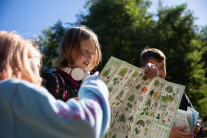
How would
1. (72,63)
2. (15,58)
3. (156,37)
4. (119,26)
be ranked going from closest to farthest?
1. (15,58)
2. (72,63)
3. (156,37)
4. (119,26)

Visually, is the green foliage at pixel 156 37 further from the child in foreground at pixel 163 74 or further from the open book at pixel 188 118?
the open book at pixel 188 118

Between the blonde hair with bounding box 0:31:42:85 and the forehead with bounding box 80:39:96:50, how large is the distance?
2.61 ft

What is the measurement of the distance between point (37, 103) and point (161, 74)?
186cm

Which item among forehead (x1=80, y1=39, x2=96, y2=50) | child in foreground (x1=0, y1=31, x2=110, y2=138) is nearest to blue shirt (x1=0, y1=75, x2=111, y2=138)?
child in foreground (x1=0, y1=31, x2=110, y2=138)

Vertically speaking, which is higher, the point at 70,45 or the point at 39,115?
the point at 70,45

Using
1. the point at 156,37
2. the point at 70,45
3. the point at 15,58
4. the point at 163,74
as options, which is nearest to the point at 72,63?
the point at 70,45

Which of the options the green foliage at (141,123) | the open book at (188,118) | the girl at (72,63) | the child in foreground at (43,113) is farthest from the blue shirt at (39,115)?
the open book at (188,118)

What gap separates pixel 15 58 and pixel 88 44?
94 centimetres

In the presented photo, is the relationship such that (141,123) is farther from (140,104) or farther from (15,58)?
(15,58)

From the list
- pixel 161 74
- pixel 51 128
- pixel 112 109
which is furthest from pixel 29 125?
pixel 161 74

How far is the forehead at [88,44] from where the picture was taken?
1.71 metres

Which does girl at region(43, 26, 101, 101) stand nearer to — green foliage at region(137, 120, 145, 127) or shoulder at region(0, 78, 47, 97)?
green foliage at region(137, 120, 145, 127)

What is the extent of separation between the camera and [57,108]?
2.32ft

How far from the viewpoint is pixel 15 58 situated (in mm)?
845
